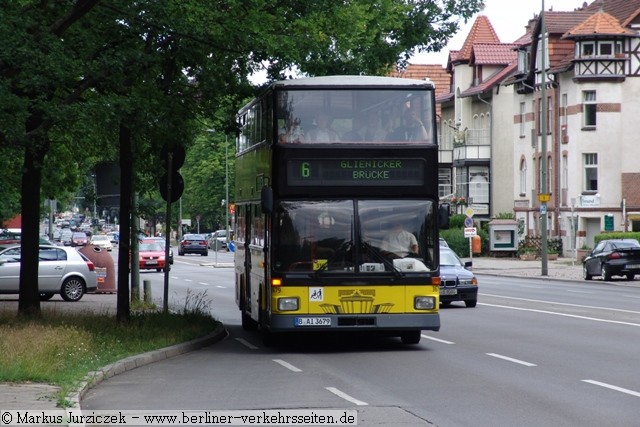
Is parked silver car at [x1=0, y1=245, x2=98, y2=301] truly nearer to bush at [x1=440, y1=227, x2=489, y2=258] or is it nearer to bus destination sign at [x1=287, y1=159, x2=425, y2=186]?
bus destination sign at [x1=287, y1=159, x2=425, y2=186]

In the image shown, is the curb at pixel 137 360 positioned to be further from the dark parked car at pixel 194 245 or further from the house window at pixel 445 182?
the house window at pixel 445 182

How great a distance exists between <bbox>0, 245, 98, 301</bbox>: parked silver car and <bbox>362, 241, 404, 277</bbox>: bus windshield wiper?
19.2m

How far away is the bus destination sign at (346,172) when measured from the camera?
18.7 metres

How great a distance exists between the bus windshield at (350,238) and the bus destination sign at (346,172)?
0.30m

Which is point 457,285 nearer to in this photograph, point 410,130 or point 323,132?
point 410,130


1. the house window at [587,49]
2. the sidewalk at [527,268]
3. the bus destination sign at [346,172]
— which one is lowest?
the sidewalk at [527,268]

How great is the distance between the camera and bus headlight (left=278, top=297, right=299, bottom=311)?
18531 millimetres

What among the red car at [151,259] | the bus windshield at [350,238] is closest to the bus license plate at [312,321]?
the bus windshield at [350,238]

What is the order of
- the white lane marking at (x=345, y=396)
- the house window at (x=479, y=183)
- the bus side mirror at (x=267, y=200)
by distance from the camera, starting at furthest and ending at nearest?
the house window at (x=479, y=183), the bus side mirror at (x=267, y=200), the white lane marking at (x=345, y=396)

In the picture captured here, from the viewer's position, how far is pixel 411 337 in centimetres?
2006

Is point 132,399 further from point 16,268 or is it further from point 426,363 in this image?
point 16,268

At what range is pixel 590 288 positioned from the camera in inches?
1699

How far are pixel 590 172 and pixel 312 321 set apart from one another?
55406mm

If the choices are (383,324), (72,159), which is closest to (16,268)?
(72,159)
